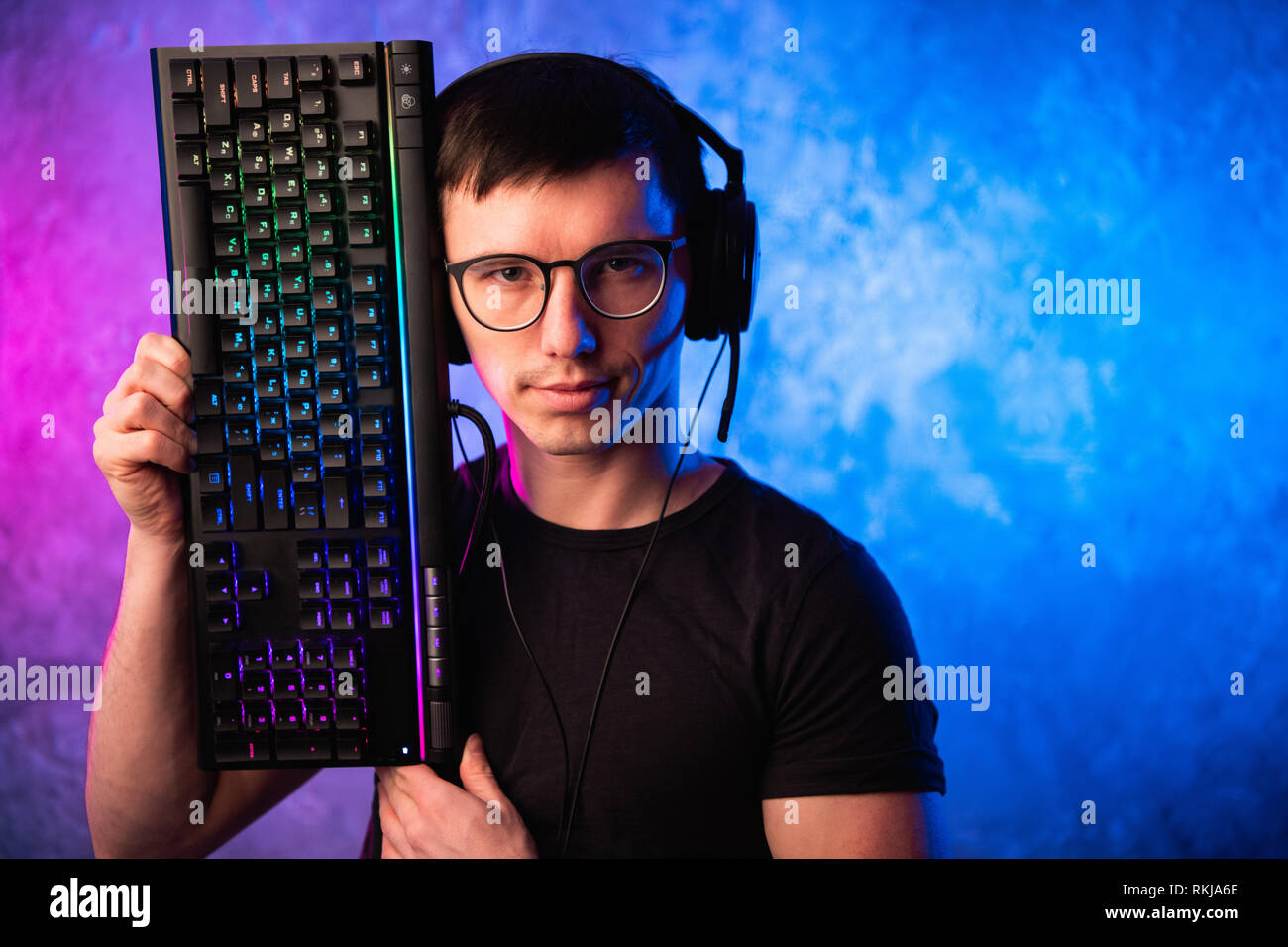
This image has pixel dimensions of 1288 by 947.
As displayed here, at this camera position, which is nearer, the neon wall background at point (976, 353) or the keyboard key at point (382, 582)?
the keyboard key at point (382, 582)

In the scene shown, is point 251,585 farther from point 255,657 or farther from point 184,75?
point 184,75

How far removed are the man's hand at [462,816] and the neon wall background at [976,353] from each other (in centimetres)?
37

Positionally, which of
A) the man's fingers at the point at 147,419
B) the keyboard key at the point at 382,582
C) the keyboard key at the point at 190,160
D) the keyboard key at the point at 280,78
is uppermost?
the keyboard key at the point at 280,78

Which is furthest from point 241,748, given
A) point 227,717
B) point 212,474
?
point 212,474

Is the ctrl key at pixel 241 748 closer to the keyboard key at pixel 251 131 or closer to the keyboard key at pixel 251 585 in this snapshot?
the keyboard key at pixel 251 585

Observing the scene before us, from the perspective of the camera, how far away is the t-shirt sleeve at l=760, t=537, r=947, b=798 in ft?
2.36

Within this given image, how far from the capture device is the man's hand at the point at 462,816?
0.73 m

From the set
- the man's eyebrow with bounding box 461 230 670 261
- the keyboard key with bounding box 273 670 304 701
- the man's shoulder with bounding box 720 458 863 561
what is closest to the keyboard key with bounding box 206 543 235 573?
the keyboard key with bounding box 273 670 304 701

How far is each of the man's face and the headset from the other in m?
0.03

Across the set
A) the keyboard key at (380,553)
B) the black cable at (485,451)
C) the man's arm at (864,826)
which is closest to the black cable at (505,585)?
the black cable at (485,451)

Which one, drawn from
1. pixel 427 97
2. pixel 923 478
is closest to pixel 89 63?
pixel 427 97

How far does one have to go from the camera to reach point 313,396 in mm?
698
